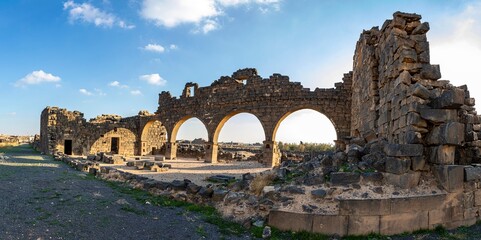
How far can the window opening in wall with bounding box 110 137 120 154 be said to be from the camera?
2700 centimetres

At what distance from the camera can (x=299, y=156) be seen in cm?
2069

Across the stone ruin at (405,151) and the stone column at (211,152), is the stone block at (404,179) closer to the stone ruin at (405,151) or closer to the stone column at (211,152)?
the stone ruin at (405,151)

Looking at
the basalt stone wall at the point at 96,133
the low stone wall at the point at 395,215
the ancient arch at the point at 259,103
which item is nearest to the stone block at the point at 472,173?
the low stone wall at the point at 395,215

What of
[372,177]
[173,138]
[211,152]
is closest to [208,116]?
[211,152]

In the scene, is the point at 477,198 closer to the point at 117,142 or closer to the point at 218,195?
the point at 218,195

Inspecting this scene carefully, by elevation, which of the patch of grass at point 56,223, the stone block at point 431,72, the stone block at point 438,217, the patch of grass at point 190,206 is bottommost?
the patch of grass at point 190,206

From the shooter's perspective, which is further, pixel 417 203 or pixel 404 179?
pixel 404 179

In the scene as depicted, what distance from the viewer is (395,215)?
5027 millimetres

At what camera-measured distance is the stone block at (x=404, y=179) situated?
17.5 ft

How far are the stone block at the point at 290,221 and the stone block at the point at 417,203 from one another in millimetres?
1412

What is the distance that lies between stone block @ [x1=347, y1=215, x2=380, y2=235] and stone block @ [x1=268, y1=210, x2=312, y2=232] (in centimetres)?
65

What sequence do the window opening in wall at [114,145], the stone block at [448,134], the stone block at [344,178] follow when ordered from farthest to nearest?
the window opening in wall at [114,145] < the stone block at [344,178] < the stone block at [448,134]

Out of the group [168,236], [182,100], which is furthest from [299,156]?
[168,236]

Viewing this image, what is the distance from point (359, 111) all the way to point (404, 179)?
21.8 ft
